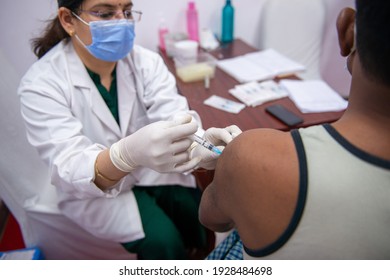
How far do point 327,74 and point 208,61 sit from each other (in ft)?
3.04

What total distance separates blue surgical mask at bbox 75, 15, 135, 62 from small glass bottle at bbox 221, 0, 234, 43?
3.03ft

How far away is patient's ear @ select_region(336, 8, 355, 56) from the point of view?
1.55 ft

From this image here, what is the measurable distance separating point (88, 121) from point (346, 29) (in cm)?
83

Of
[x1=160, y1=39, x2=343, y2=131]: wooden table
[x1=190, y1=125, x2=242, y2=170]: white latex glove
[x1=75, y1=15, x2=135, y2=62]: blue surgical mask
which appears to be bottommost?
[x1=160, y1=39, x2=343, y2=131]: wooden table

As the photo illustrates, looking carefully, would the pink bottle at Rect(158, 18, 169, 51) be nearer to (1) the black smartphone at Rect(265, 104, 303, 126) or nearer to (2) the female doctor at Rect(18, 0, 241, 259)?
(2) the female doctor at Rect(18, 0, 241, 259)

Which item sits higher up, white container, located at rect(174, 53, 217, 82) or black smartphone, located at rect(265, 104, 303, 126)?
white container, located at rect(174, 53, 217, 82)

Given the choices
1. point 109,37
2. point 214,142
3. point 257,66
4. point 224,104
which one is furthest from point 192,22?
point 214,142

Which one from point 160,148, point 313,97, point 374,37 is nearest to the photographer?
point 374,37

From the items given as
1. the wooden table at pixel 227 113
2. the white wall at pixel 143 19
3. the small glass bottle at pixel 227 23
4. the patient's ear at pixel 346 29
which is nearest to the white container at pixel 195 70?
the wooden table at pixel 227 113

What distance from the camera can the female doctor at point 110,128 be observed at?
79 cm

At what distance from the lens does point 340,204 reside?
0.43m

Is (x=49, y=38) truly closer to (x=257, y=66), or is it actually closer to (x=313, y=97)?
(x=257, y=66)

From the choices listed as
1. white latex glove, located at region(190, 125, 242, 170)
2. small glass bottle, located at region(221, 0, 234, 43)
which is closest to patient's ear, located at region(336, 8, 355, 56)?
white latex glove, located at region(190, 125, 242, 170)
